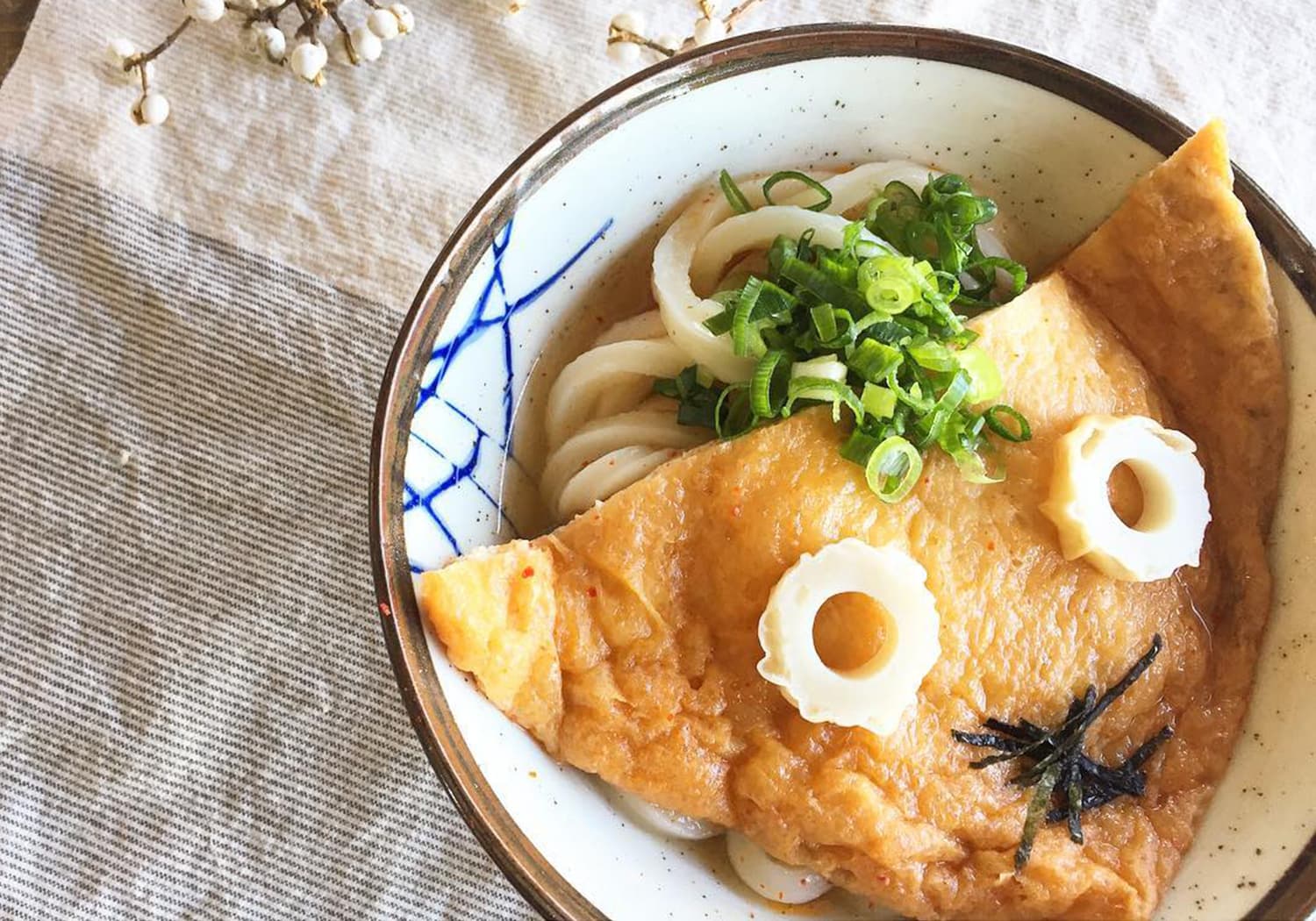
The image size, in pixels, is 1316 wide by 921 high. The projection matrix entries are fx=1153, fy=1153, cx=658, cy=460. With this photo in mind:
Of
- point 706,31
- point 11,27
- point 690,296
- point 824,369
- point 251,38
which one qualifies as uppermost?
point 706,31

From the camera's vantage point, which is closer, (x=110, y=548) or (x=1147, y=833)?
(x=1147, y=833)

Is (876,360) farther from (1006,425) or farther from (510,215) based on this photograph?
(510,215)

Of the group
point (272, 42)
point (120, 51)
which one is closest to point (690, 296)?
point (272, 42)

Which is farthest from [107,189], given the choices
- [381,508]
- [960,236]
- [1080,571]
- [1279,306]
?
[1279,306]

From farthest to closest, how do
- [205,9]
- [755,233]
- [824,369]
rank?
[205,9], [755,233], [824,369]

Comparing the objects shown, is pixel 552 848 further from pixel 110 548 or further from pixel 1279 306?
pixel 1279 306

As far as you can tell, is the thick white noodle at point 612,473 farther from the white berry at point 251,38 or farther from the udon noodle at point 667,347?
the white berry at point 251,38
